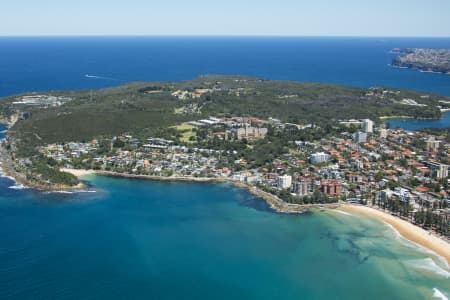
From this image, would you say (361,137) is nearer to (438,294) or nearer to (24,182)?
(438,294)

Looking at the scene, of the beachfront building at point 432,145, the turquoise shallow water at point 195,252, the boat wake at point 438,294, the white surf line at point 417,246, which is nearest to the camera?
the boat wake at point 438,294

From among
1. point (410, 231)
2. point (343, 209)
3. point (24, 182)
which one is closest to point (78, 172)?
point (24, 182)

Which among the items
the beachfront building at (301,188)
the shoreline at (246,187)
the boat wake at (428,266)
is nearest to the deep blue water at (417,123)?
the beachfront building at (301,188)

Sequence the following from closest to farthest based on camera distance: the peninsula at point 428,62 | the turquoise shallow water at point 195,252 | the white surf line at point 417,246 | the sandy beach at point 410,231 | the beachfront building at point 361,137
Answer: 1. the turquoise shallow water at point 195,252
2. the white surf line at point 417,246
3. the sandy beach at point 410,231
4. the beachfront building at point 361,137
5. the peninsula at point 428,62

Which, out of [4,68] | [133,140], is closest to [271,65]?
[4,68]

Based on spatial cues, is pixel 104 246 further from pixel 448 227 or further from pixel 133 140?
pixel 133 140

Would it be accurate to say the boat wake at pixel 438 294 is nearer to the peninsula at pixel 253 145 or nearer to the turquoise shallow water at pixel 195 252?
the turquoise shallow water at pixel 195 252
